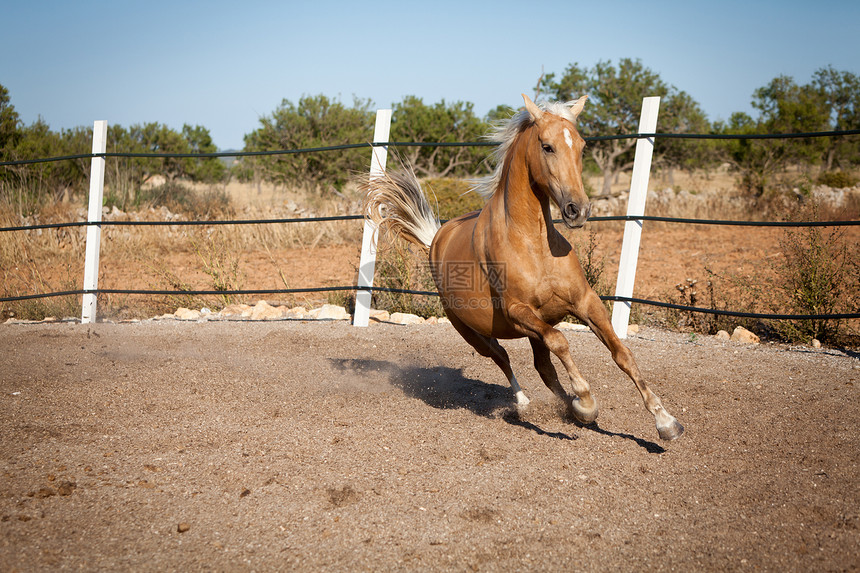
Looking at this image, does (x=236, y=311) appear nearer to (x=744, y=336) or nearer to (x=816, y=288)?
(x=744, y=336)

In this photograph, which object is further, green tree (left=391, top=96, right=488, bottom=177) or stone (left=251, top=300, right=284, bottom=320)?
green tree (left=391, top=96, right=488, bottom=177)

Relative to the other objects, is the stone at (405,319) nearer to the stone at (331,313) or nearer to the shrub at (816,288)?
the stone at (331,313)

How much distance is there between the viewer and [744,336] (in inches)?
250

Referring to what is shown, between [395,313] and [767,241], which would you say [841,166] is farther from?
[395,313]

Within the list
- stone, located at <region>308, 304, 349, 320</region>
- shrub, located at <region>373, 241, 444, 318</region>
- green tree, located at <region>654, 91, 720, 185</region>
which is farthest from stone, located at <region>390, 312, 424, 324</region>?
green tree, located at <region>654, 91, 720, 185</region>

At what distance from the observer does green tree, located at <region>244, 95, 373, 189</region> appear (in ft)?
62.8

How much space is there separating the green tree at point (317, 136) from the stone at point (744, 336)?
14239 mm

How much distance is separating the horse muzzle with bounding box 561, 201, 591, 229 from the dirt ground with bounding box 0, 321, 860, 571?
4.23 feet

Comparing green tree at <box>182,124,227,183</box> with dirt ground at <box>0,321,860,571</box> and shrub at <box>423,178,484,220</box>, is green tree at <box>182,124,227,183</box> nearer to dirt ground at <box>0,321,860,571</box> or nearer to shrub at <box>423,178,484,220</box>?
shrub at <box>423,178,484,220</box>

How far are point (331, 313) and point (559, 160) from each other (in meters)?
4.68

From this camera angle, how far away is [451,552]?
102 inches

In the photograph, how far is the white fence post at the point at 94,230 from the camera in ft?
24.3

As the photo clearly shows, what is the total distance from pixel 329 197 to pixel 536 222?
1301 cm

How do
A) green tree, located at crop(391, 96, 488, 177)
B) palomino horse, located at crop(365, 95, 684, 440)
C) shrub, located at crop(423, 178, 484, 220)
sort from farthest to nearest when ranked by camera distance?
green tree, located at crop(391, 96, 488, 177)
shrub, located at crop(423, 178, 484, 220)
palomino horse, located at crop(365, 95, 684, 440)
